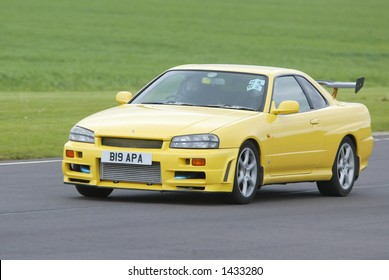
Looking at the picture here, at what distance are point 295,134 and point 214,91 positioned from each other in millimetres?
953

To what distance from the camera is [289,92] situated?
1484cm

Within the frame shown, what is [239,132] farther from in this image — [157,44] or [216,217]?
[157,44]

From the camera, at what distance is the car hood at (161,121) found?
1317cm

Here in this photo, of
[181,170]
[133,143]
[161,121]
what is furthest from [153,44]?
[181,170]

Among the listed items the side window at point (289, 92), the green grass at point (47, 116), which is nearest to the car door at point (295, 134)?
the side window at point (289, 92)

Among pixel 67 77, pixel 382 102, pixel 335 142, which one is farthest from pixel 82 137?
pixel 67 77

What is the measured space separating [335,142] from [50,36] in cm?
4651

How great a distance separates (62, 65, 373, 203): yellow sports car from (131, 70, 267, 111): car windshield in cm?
1

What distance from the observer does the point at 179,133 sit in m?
13.1

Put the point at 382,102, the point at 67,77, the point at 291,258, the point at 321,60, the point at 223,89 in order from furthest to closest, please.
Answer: the point at 321,60 → the point at 67,77 → the point at 382,102 → the point at 223,89 → the point at 291,258

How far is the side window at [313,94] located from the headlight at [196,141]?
7.60 ft

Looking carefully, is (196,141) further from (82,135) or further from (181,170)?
(82,135)

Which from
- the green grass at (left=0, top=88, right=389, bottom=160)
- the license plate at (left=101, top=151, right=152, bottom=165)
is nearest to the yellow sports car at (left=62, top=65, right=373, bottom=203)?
the license plate at (left=101, top=151, right=152, bottom=165)

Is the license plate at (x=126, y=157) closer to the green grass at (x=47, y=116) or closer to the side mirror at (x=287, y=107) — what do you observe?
the side mirror at (x=287, y=107)
